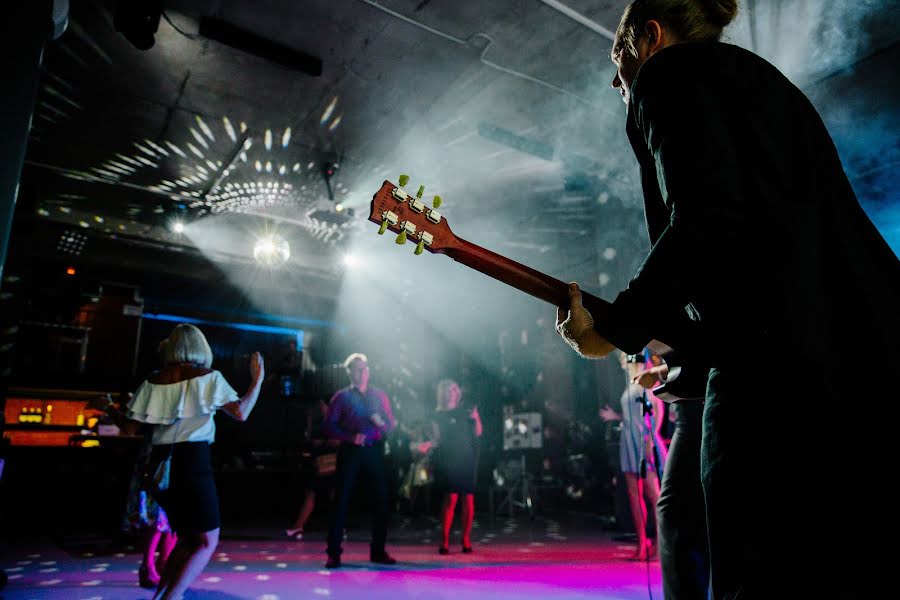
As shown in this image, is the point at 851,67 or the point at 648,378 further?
the point at 851,67

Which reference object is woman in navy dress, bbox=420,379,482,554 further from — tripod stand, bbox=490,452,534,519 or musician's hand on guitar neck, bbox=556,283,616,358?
musician's hand on guitar neck, bbox=556,283,616,358

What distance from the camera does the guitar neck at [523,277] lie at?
134 centimetres

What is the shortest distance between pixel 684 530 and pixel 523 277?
3.92 feet

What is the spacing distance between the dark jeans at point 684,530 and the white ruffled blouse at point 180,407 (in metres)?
2.42

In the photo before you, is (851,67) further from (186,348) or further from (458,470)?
(186,348)

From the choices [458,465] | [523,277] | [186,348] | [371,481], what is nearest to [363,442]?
[371,481]

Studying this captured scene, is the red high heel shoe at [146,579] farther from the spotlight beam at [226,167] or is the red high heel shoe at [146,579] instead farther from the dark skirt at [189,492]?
the spotlight beam at [226,167]

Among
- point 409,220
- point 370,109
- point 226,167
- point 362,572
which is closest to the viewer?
point 409,220

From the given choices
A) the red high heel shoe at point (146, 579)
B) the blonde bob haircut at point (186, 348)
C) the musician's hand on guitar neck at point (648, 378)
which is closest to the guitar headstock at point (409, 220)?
the musician's hand on guitar neck at point (648, 378)

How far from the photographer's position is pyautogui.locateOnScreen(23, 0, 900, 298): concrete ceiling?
477cm

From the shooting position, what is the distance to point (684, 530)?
79.5 inches

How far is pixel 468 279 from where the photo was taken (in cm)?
1237

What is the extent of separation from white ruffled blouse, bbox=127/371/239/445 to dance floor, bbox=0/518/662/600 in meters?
1.19

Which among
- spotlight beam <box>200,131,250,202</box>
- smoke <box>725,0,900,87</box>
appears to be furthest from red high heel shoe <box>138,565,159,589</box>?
smoke <box>725,0,900,87</box>
